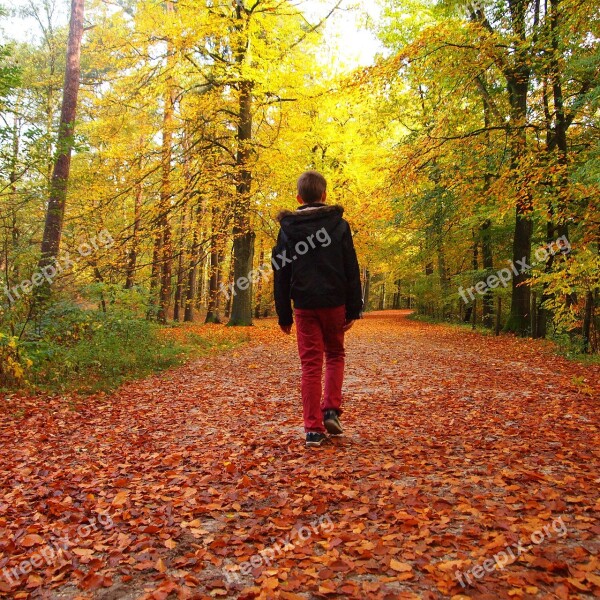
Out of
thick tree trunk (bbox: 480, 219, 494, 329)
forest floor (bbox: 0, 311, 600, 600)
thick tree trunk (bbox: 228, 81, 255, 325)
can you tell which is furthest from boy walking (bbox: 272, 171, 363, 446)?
thick tree trunk (bbox: 480, 219, 494, 329)

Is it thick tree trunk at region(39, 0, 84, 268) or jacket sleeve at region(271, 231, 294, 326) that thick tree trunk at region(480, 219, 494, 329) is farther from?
jacket sleeve at region(271, 231, 294, 326)

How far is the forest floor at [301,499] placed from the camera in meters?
2.13

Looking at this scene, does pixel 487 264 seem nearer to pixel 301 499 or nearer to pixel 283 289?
pixel 283 289

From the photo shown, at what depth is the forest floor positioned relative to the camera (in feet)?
6.98

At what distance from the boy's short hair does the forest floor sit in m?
2.19

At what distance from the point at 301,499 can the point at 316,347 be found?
1.30 meters

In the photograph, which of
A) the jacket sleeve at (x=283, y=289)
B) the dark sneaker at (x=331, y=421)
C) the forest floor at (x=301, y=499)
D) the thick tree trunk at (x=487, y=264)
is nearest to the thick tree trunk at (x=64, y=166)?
the forest floor at (x=301, y=499)

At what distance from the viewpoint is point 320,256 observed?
3.84 meters

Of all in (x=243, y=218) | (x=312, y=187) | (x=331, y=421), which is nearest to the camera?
(x=312, y=187)

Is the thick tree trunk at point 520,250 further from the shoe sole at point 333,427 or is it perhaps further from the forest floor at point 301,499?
the shoe sole at point 333,427

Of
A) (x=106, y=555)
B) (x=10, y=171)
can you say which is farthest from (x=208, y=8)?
(x=106, y=555)

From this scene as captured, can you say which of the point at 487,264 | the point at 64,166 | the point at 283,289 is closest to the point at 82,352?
the point at 64,166

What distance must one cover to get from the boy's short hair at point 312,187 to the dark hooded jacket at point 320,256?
0.09 m

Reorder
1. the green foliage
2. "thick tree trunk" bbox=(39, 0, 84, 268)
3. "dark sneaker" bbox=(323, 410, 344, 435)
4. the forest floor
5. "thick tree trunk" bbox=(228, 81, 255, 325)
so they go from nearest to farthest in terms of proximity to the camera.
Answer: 1. the forest floor
2. "dark sneaker" bbox=(323, 410, 344, 435)
3. the green foliage
4. "thick tree trunk" bbox=(39, 0, 84, 268)
5. "thick tree trunk" bbox=(228, 81, 255, 325)
